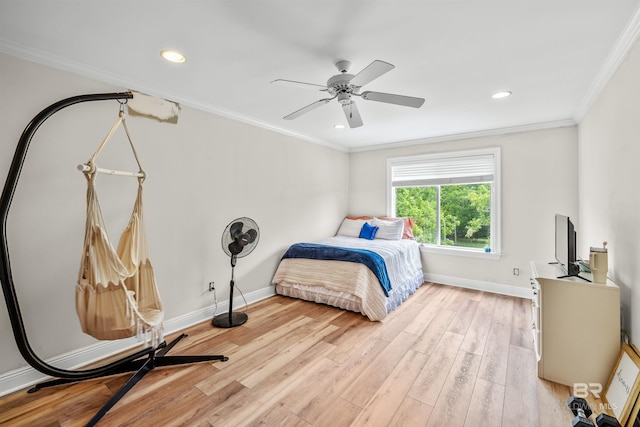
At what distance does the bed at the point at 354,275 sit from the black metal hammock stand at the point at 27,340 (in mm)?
1581

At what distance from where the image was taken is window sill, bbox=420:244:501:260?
3992 millimetres

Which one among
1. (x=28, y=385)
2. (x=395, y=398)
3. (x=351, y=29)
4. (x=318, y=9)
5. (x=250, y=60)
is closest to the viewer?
(x=318, y=9)

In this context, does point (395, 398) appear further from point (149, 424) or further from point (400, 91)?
point (400, 91)

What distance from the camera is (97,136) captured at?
227cm

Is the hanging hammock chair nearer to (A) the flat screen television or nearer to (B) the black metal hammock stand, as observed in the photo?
(B) the black metal hammock stand

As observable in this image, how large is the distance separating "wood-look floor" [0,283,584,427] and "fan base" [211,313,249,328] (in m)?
0.08

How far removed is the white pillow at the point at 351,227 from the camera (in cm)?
478

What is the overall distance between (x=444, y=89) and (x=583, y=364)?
234 centimetres

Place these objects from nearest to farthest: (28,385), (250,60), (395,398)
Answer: (395,398) < (28,385) < (250,60)

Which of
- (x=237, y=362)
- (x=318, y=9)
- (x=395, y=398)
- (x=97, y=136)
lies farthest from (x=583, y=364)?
(x=97, y=136)

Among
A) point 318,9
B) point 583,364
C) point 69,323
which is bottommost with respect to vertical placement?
point 583,364

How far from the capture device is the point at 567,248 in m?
2.28

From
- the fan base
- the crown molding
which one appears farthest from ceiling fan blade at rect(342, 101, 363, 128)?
the fan base

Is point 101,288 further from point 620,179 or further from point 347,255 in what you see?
point 620,179
